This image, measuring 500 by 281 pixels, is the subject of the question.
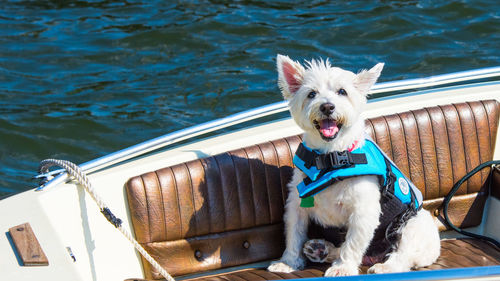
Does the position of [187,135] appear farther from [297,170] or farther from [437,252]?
[437,252]

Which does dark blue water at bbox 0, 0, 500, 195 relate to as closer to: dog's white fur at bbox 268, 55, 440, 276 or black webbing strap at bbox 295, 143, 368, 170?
dog's white fur at bbox 268, 55, 440, 276

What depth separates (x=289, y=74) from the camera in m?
3.20

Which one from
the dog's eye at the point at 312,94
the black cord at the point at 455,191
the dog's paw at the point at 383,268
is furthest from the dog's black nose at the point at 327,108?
the black cord at the point at 455,191

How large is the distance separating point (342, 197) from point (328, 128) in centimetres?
40

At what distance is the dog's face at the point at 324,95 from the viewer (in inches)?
118

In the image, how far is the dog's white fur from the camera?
122 inches

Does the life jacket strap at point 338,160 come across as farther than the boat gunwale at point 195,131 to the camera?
No

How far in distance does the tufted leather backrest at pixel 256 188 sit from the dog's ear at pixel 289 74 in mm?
552

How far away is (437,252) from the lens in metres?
3.43

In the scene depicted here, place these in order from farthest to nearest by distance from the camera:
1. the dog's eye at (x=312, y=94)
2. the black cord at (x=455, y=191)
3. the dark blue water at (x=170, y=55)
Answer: the dark blue water at (x=170, y=55)
the black cord at (x=455, y=191)
the dog's eye at (x=312, y=94)

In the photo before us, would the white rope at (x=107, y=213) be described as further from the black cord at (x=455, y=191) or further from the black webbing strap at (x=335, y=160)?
the black cord at (x=455, y=191)

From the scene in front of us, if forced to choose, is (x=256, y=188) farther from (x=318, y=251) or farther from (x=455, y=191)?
(x=455, y=191)

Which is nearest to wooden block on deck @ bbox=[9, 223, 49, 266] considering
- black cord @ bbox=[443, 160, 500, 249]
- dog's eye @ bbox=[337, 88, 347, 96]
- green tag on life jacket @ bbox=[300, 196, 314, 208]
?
green tag on life jacket @ bbox=[300, 196, 314, 208]

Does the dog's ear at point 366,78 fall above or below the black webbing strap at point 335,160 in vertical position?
above
